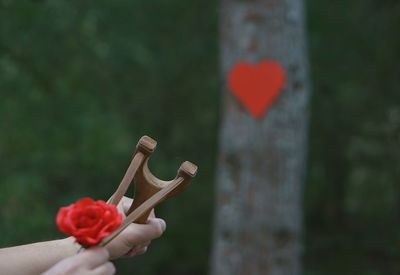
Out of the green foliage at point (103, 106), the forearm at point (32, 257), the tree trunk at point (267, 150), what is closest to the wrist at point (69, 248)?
the forearm at point (32, 257)

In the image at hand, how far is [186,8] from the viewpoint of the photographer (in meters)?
5.25

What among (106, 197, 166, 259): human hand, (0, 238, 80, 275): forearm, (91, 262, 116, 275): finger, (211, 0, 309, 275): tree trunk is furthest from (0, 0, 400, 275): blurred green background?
(91, 262, 116, 275): finger

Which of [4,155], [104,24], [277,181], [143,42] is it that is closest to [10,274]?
[277,181]

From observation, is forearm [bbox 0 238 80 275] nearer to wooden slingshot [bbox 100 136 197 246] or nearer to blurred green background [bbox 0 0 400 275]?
wooden slingshot [bbox 100 136 197 246]

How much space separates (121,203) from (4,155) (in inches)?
107

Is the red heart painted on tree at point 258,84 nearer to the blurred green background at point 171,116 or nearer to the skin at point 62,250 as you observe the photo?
the blurred green background at point 171,116

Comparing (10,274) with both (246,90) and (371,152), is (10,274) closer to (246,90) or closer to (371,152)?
(246,90)

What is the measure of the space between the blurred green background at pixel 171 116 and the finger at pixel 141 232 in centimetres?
250

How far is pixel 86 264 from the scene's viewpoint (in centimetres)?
92

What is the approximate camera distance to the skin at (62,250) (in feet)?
3.51

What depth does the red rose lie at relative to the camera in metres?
0.90

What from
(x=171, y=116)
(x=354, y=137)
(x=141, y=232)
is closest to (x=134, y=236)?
(x=141, y=232)

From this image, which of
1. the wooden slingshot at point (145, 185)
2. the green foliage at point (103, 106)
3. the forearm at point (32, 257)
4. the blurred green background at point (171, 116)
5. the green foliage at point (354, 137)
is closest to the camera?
the wooden slingshot at point (145, 185)

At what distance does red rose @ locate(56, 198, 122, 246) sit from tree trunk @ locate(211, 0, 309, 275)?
212cm
